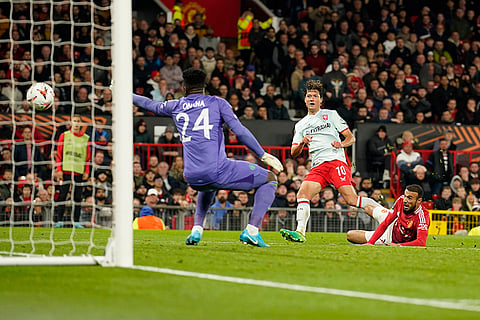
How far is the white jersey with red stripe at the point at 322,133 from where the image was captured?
11.3m

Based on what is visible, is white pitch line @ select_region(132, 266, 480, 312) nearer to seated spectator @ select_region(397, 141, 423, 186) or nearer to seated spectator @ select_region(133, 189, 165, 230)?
seated spectator @ select_region(133, 189, 165, 230)

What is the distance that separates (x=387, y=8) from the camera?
956 inches

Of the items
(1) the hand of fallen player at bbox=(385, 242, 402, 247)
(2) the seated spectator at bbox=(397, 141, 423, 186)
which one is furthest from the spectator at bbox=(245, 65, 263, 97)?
(1) the hand of fallen player at bbox=(385, 242, 402, 247)

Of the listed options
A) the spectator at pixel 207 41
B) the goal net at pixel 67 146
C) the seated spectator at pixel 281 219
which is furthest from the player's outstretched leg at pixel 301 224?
the spectator at pixel 207 41

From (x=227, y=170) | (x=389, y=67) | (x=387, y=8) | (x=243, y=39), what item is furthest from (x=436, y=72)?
(x=227, y=170)

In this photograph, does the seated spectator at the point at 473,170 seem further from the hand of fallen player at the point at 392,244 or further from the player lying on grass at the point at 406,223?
the hand of fallen player at the point at 392,244

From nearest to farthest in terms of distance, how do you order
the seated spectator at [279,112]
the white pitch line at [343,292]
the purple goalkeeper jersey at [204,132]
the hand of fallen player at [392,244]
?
the white pitch line at [343,292], the purple goalkeeper jersey at [204,132], the hand of fallen player at [392,244], the seated spectator at [279,112]

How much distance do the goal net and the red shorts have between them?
289cm

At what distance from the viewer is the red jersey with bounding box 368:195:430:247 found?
10.2 m

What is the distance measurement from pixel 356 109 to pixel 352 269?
13.6 meters

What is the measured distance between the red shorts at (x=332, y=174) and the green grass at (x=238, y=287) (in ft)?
10.5

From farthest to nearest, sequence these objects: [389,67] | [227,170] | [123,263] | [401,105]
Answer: [389,67] → [401,105] → [227,170] → [123,263]

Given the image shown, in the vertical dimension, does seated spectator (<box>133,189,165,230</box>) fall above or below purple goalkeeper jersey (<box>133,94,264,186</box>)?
below

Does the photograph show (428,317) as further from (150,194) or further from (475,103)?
(475,103)
